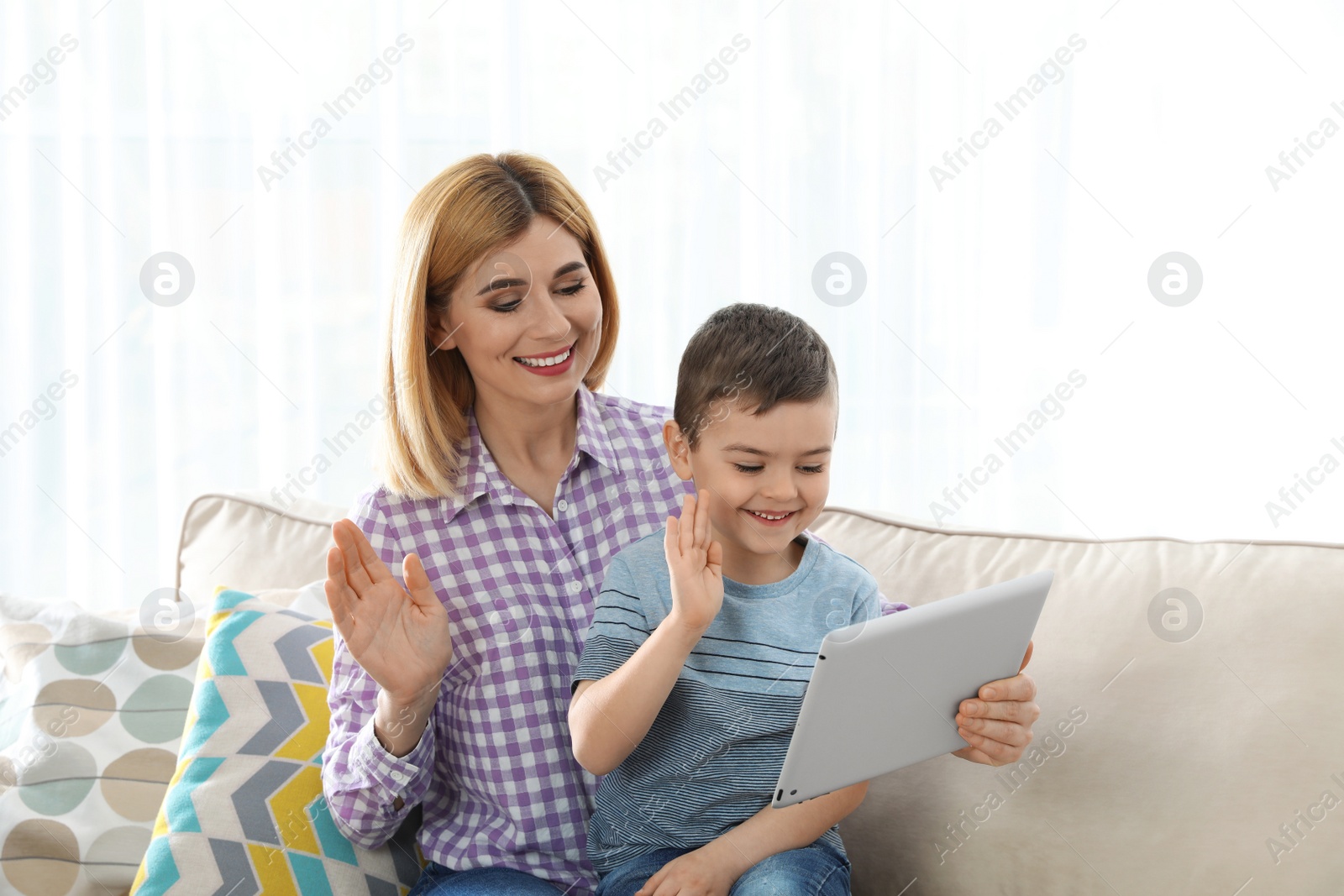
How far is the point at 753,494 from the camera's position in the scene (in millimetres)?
1144

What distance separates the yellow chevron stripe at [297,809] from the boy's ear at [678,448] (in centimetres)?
63

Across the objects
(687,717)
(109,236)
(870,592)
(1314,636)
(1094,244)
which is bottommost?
(109,236)

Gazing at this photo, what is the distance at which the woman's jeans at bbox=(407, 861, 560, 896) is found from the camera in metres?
1.22

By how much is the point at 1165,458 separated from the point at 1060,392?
0.30 m

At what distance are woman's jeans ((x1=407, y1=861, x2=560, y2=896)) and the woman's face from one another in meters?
0.59

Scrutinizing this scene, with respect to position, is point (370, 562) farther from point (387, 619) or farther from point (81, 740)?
point (81, 740)

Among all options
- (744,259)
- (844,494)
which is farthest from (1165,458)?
(744,259)

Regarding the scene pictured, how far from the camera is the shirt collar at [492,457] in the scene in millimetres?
1370

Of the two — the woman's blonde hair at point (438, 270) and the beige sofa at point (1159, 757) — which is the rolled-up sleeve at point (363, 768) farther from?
the beige sofa at point (1159, 757)

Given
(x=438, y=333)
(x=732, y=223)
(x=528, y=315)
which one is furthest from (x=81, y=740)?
(x=732, y=223)

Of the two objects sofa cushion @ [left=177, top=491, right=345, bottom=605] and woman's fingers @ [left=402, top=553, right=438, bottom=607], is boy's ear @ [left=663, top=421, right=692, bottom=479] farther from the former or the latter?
sofa cushion @ [left=177, top=491, right=345, bottom=605]

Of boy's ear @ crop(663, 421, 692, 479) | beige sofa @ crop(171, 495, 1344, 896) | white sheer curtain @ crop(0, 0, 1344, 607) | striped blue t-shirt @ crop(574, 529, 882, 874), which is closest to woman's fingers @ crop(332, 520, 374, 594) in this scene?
striped blue t-shirt @ crop(574, 529, 882, 874)

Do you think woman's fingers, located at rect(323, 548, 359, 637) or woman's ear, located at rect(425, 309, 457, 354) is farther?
woman's ear, located at rect(425, 309, 457, 354)

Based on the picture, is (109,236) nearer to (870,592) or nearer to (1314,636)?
(870,592)
